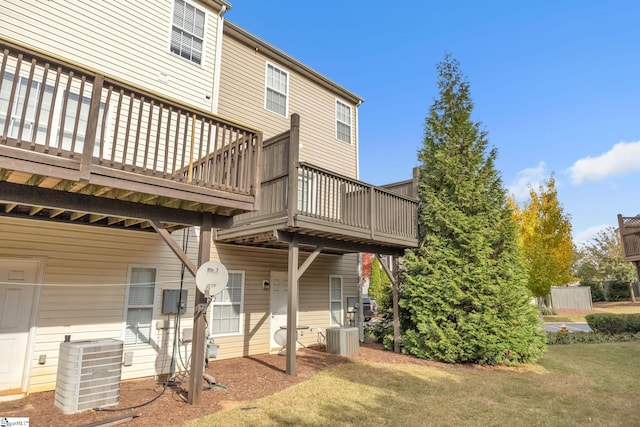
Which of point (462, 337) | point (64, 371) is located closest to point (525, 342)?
point (462, 337)

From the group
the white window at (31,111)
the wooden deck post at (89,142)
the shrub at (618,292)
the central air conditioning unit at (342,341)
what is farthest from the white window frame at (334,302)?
the shrub at (618,292)

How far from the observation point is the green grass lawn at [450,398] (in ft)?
16.0

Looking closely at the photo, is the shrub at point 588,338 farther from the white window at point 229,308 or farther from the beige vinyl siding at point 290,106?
the white window at point 229,308

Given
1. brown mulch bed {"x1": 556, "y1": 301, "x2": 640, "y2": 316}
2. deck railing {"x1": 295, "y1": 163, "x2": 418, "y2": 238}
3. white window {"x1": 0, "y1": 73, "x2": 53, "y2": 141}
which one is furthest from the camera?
brown mulch bed {"x1": 556, "y1": 301, "x2": 640, "y2": 316}

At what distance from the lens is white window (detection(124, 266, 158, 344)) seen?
23.3 ft

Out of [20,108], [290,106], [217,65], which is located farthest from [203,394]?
[290,106]

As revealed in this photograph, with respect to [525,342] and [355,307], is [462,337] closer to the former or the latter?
[525,342]

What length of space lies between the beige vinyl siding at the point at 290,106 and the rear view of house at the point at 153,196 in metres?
0.06

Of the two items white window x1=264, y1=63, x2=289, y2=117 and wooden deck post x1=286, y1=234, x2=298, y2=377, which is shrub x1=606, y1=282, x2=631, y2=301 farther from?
wooden deck post x1=286, y1=234, x2=298, y2=377

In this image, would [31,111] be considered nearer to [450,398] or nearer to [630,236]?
[450,398]

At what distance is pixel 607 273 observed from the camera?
30.1m

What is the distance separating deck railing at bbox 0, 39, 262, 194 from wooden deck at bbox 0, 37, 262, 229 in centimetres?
1

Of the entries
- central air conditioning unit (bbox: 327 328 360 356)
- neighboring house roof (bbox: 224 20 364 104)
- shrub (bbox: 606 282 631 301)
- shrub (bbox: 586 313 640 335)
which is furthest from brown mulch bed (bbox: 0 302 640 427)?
shrub (bbox: 606 282 631 301)

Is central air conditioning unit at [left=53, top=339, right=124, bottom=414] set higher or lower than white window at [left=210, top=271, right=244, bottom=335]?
lower
